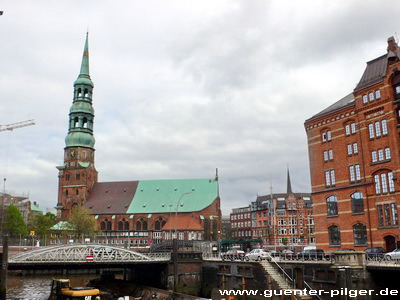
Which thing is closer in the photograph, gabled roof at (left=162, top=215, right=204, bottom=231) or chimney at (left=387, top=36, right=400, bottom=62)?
chimney at (left=387, top=36, right=400, bottom=62)

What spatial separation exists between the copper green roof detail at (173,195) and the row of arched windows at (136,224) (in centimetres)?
271

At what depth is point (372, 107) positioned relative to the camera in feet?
157

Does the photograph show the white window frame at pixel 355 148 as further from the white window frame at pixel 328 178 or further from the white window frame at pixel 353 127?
the white window frame at pixel 328 178

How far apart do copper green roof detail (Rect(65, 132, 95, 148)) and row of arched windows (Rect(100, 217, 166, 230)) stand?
2235cm

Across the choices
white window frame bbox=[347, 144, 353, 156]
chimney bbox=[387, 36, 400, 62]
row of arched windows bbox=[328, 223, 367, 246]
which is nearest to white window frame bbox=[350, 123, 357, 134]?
white window frame bbox=[347, 144, 353, 156]

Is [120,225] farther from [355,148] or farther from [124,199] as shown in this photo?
[355,148]

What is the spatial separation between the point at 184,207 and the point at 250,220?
107 feet

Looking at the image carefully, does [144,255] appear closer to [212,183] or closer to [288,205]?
[212,183]

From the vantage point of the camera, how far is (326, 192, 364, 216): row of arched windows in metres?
48.3

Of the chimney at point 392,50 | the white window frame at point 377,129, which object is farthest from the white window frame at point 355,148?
the chimney at point 392,50

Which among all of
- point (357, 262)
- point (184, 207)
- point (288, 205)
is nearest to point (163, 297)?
point (357, 262)

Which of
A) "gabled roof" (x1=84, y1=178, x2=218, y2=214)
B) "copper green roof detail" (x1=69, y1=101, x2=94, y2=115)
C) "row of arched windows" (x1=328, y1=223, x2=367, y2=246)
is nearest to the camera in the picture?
"row of arched windows" (x1=328, y1=223, x2=367, y2=246)

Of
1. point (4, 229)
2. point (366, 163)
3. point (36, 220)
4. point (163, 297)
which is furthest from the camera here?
point (36, 220)

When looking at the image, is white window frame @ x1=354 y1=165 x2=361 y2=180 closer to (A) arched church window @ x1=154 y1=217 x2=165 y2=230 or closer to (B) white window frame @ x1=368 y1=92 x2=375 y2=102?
(B) white window frame @ x1=368 y1=92 x2=375 y2=102
